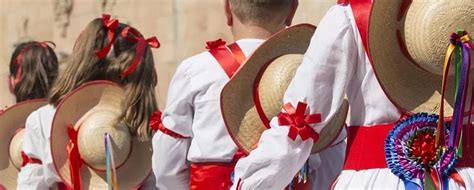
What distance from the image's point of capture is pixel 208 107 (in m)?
4.26

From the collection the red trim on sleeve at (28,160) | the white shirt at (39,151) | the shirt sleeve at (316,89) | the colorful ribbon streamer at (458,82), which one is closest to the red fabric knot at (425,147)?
the colorful ribbon streamer at (458,82)

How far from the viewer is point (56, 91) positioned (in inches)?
222

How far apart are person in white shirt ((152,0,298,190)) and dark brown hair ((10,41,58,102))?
2462 millimetres

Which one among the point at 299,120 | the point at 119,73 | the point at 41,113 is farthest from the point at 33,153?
the point at 299,120

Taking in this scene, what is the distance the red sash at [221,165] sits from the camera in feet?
13.6

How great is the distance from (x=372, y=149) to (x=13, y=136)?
4211mm

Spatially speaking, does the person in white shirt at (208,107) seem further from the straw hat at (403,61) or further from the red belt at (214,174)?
the straw hat at (403,61)

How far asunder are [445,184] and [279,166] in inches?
15.8

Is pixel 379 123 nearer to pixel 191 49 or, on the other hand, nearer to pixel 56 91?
pixel 56 91

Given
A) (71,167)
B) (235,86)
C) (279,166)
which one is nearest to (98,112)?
(71,167)

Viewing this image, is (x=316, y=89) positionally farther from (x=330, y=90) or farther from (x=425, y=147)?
(x=425, y=147)

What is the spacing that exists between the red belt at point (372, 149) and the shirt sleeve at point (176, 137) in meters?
1.35

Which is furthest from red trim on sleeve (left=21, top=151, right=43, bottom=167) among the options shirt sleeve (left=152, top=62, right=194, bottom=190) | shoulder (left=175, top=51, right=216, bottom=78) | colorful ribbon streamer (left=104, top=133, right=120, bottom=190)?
shoulder (left=175, top=51, right=216, bottom=78)

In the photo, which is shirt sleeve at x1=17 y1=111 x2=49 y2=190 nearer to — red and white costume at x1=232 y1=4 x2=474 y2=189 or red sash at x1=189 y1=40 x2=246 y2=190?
red sash at x1=189 y1=40 x2=246 y2=190
